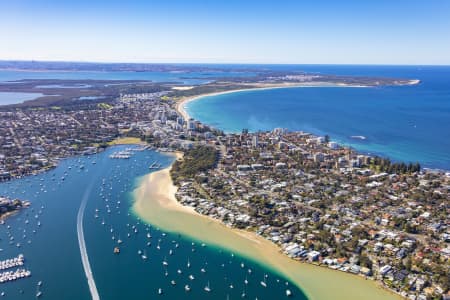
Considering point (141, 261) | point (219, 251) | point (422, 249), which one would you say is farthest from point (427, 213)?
point (141, 261)

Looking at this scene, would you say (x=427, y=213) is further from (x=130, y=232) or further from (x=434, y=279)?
(x=130, y=232)

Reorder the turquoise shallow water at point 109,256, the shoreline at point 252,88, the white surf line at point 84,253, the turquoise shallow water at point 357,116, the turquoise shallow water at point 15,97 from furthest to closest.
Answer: the turquoise shallow water at point 15,97
the shoreline at point 252,88
the turquoise shallow water at point 357,116
the turquoise shallow water at point 109,256
the white surf line at point 84,253

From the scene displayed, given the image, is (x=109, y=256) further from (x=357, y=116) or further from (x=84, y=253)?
(x=357, y=116)

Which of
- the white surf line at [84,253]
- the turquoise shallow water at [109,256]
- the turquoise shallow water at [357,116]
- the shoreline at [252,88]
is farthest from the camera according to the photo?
the shoreline at [252,88]

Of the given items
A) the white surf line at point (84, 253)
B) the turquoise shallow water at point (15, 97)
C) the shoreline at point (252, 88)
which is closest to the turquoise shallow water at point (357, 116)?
the shoreline at point (252, 88)

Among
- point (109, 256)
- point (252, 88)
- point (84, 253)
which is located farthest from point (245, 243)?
point (252, 88)

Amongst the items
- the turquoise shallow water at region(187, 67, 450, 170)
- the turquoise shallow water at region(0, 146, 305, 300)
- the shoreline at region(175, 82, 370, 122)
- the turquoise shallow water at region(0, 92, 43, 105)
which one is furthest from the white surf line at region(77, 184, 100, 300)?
the turquoise shallow water at region(0, 92, 43, 105)

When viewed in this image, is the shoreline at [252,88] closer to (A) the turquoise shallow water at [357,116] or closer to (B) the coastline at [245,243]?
(A) the turquoise shallow water at [357,116]

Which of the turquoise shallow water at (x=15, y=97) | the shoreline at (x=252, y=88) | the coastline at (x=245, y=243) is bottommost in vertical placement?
the coastline at (x=245, y=243)
